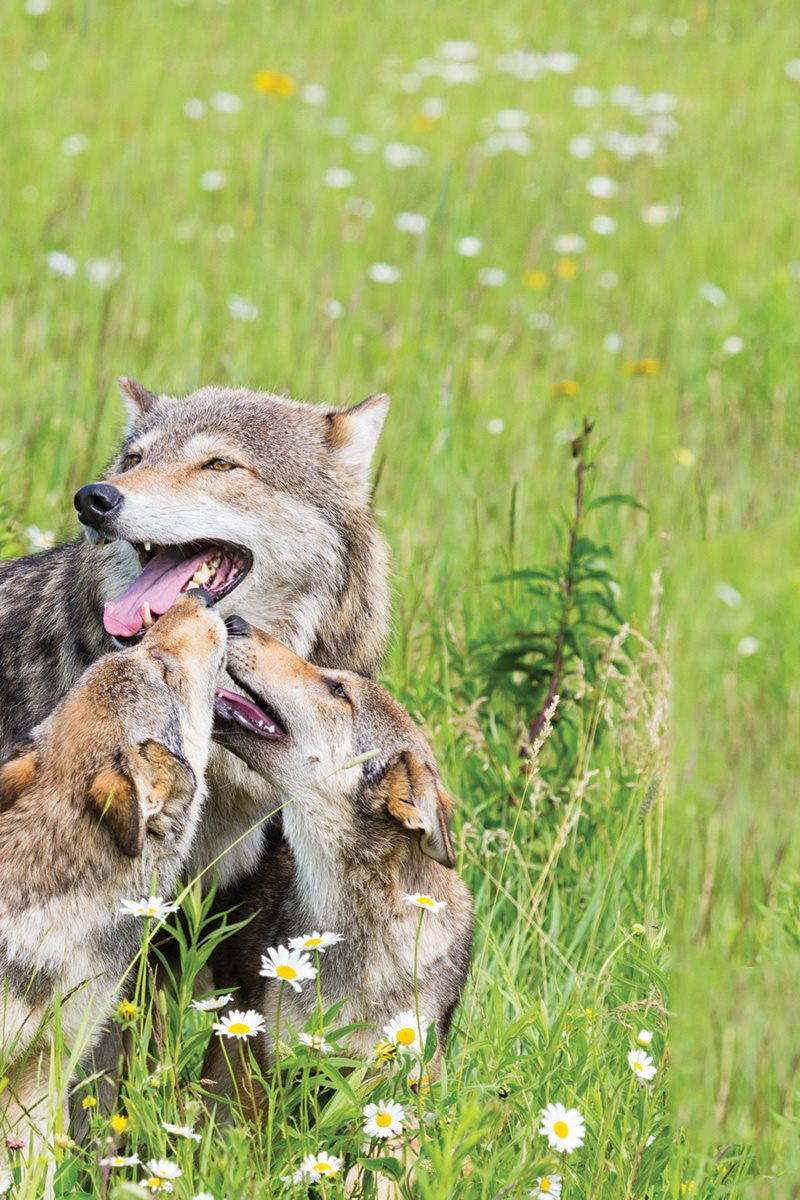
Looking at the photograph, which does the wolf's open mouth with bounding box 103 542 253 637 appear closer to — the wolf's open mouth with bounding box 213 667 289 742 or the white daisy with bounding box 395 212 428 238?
the wolf's open mouth with bounding box 213 667 289 742

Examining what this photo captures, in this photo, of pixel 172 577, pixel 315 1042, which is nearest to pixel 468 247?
pixel 172 577

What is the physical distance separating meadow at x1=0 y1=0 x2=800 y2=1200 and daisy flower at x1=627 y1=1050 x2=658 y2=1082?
5 centimetres

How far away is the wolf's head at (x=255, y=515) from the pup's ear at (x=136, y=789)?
54cm

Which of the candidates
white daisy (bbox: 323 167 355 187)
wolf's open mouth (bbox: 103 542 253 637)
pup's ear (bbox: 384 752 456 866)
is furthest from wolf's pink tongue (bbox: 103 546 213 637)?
white daisy (bbox: 323 167 355 187)

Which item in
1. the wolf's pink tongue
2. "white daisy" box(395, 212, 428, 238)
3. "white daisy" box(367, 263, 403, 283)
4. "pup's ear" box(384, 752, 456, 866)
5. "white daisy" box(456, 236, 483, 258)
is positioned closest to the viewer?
"pup's ear" box(384, 752, 456, 866)

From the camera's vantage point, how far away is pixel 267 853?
13.6 ft

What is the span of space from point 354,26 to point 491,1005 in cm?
1165

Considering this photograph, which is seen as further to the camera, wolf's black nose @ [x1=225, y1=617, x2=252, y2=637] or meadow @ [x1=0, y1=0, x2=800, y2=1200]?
wolf's black nose @ [x1=225, y1=617, x2=252, y2=637]

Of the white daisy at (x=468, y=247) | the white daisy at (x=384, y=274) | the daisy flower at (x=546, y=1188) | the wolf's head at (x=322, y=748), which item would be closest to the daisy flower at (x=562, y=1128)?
the daisy flower at (x=546, y=1188)

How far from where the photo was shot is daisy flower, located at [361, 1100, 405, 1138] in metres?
2.73

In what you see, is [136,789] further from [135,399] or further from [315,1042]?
[135,399]

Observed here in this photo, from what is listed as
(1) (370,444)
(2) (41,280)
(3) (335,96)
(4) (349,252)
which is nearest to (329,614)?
(1) (370,444)

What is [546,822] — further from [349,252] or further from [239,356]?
[349,252]

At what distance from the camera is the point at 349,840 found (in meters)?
3.68
